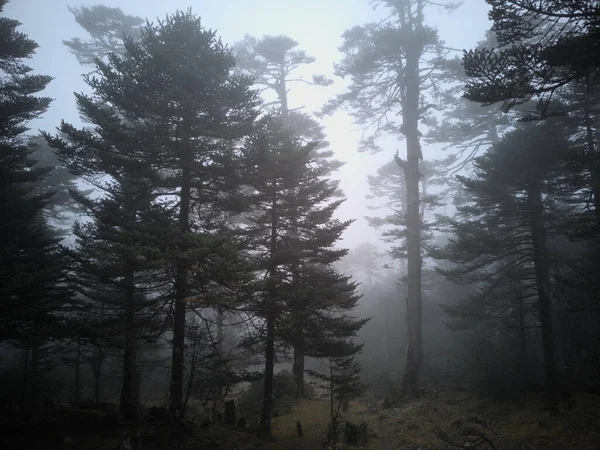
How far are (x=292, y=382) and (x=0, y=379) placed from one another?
1930cm

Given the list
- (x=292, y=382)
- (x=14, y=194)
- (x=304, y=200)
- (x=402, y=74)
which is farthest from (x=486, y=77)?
(x=14, y=194)

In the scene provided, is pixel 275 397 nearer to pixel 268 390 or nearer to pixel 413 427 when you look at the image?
pixel 268 390

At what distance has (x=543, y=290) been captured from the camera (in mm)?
12445

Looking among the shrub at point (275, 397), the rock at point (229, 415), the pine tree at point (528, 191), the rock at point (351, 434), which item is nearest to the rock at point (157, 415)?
the rock at point (229, 415)

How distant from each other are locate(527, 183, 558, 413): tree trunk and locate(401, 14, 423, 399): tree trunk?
16.7 ft

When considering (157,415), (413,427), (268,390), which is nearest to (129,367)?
(157,415)

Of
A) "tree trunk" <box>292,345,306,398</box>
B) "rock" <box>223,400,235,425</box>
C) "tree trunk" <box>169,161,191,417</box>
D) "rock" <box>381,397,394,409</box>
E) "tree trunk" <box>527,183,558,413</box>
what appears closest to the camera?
"tree trunk" <box>169,161,191,417</box>

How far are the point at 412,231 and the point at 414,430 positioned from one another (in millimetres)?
9340

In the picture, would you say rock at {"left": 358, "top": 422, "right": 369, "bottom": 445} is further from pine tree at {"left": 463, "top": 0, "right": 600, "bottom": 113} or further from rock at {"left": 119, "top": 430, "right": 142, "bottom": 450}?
pine tree at {"left": 463, "top": 0, "right": 600, "bottom": 113}

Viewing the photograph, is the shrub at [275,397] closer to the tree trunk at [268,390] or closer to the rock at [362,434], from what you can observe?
the tree trunk at [268,390]

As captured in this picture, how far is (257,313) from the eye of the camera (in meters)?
9.49

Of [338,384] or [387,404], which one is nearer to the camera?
[338,384]

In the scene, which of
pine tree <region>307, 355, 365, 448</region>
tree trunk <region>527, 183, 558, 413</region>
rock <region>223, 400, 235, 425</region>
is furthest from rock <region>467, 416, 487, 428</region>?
rock <region>223, 400, 235, 425</region>

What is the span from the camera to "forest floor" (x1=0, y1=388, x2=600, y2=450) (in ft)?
25.5
